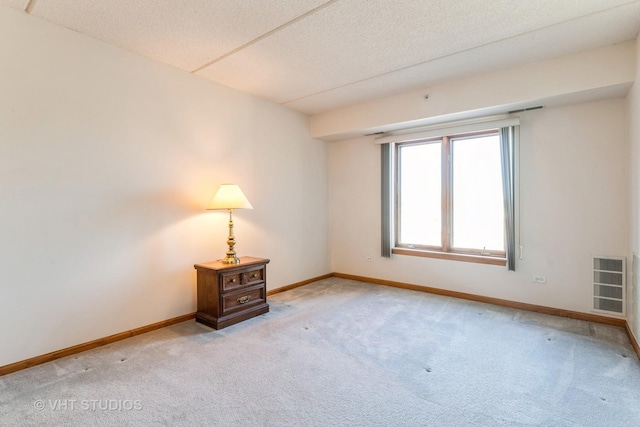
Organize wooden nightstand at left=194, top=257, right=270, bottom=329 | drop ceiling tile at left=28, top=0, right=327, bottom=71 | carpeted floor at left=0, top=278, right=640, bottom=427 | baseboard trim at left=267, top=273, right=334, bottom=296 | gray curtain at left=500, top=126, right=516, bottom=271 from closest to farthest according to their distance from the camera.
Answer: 1. carpeted floor at left=0, top=278, right=640, bottom=427
2. drop ceiling tile at left=28, top=0, right=327, bottom=71
3. wooden nightstand at left=194, top=257, right=270, bottom=329
4. gray curtain at left=500, top=126, right=516, bottom=271
5. baseboard trim at left=267, top=273, right=334, bottom=296

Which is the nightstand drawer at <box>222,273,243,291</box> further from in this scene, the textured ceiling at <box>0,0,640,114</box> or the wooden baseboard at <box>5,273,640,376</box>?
the textured ceiling at <box>0,0,640,114</box>

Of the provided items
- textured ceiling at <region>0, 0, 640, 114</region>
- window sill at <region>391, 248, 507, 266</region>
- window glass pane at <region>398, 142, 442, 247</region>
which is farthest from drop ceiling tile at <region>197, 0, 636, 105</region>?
window sill at <region>391, 248, 507, 266</region>

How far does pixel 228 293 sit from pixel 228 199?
38.6 inches

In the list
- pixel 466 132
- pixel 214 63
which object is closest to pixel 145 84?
pixel 214 63

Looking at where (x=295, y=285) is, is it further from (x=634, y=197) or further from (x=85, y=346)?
(x=634, y=197)

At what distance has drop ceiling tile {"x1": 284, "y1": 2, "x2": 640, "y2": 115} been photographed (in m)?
2.55

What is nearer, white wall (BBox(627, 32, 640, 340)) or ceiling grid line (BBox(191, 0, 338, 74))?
ceiling grid line (BBox(191, 0, 338, 74))

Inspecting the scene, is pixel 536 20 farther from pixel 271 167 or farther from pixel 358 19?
pixel 271 167

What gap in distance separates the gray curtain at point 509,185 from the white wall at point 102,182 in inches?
122

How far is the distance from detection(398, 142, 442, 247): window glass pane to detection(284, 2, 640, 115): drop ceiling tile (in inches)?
39.8

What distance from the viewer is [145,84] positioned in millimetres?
3086

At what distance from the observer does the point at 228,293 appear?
3268 millimetres

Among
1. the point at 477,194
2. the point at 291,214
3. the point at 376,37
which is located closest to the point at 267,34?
the point at 376,37

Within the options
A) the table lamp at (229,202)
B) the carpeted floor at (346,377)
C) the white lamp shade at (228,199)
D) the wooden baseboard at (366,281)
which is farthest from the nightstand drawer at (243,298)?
the white lamp shade at (228,199)
